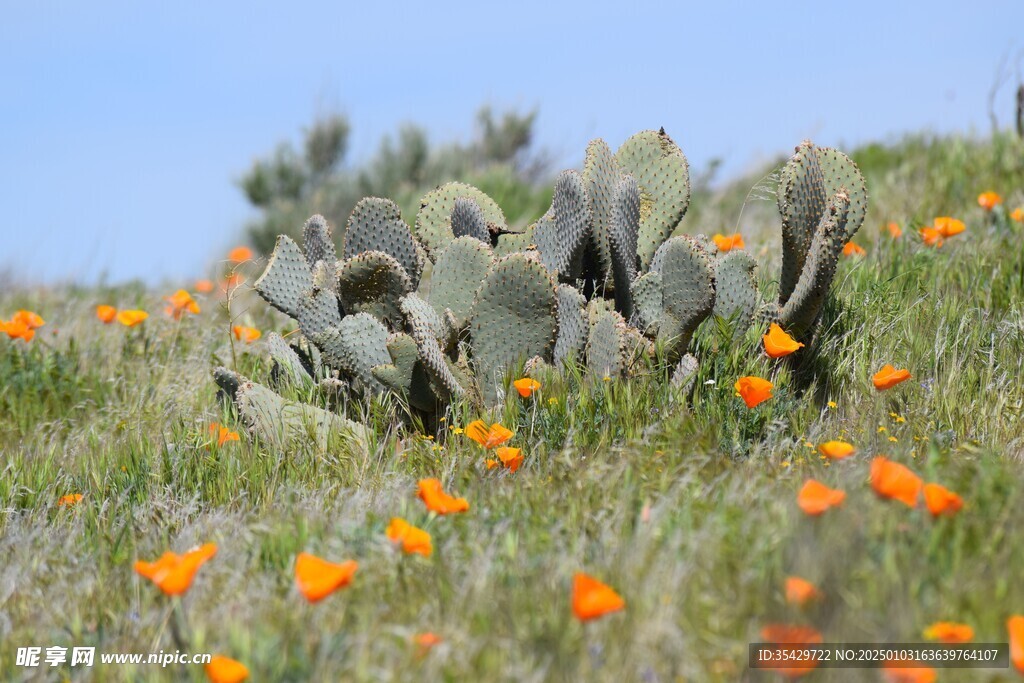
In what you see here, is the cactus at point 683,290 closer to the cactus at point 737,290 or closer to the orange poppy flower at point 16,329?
the cactus at point 737,290

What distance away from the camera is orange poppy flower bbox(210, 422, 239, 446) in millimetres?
4009

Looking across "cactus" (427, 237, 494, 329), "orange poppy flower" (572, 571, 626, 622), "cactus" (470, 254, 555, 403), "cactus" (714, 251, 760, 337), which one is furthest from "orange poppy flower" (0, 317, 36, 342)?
"orange poppy flower" (572, 571, 626, 622)

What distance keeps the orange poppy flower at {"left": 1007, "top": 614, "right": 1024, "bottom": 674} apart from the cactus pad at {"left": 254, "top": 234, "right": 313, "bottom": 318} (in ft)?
11.3

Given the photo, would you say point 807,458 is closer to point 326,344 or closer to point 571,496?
point 571,496

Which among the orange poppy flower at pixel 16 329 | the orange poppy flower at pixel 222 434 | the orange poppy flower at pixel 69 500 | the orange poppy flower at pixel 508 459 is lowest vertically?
the orange poppy flower at pixel 69 500

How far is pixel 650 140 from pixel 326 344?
1837 mm

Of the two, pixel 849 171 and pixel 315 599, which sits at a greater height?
pixel 849 171

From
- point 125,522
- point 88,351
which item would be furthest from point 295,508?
point 88,351

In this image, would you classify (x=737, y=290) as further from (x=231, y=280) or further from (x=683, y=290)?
(x=231, y=280)

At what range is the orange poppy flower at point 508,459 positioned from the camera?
3318mm

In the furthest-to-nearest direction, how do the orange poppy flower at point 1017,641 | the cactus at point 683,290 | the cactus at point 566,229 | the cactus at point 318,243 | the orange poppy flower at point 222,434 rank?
1. the cactus at point 318,243
2. the cactus at point 566,229
3. the cactus at point 683,290
4. the orange poppy flower at point 222,434
5. the orange poppy flower at point 1017,641

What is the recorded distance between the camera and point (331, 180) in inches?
689

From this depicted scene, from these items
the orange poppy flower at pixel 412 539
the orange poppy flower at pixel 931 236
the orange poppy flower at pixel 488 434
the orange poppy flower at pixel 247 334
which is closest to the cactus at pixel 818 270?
the orange poppy flower at pixel 931 236

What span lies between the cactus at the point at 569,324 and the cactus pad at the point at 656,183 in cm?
63
